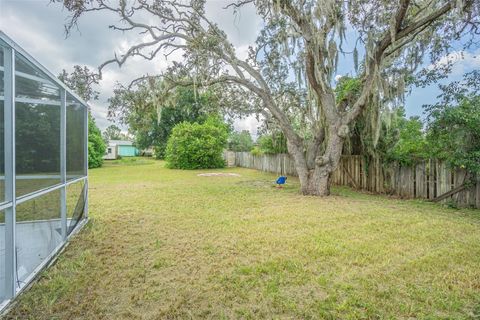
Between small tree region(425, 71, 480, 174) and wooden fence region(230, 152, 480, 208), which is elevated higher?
small tree region(425, 71, 480, 174)

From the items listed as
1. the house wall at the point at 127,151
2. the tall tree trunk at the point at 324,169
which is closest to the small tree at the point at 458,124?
the tall tree trunk at the point at 324,169

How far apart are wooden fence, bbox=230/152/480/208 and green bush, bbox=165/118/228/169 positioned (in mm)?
10086

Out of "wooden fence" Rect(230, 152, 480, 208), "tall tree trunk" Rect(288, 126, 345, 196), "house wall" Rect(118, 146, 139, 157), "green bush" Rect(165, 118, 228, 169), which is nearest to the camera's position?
"wooden fence" Rect(230, 152, 480, 208)

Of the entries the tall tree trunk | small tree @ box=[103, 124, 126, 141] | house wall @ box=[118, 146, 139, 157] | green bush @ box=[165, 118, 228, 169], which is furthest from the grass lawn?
small tree @ box=[103, 124, 126, 141]

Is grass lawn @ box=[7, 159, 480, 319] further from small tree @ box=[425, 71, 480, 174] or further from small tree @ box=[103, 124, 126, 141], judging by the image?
small tree @ box=[103, 124, 126, 141]

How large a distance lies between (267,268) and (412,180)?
19.4ft

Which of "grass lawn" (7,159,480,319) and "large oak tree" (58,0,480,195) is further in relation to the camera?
"large oak tree" (58,0,480,195)

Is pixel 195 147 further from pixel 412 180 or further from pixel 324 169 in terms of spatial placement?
pixel 412 180

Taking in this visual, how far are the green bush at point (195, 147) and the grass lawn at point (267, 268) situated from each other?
12.7 m

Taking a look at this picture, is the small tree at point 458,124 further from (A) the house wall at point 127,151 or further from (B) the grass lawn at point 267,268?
(A) the house wall at point 127,151

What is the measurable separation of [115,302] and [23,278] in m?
1.04

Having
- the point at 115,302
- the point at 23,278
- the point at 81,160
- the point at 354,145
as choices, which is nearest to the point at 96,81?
the point at 81,160

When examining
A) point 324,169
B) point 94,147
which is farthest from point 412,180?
point 94,147

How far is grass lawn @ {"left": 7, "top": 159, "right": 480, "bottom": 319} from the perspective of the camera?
2.04m
